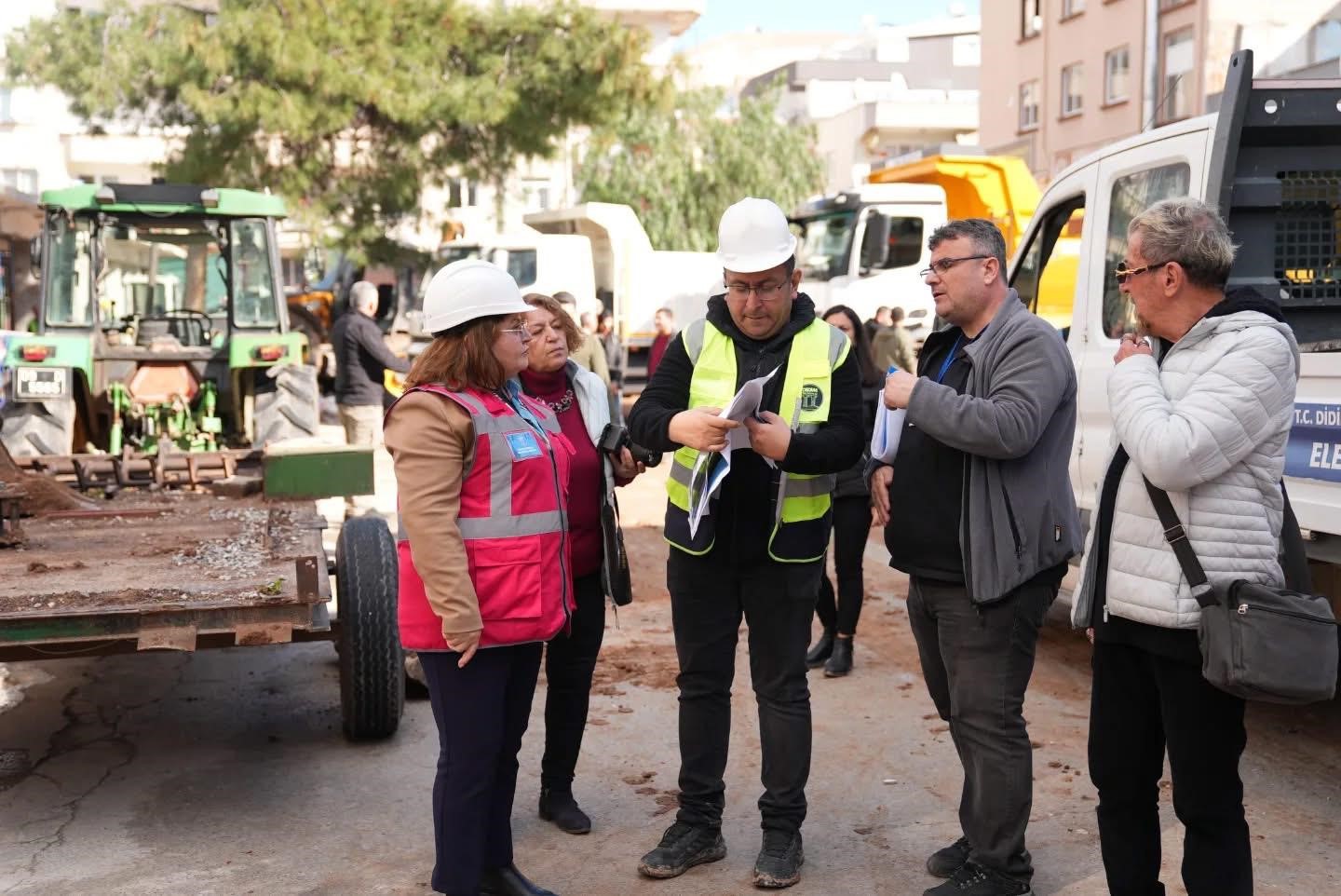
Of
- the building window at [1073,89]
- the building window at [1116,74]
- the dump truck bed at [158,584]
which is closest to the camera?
the dump truck bed at [158,584]

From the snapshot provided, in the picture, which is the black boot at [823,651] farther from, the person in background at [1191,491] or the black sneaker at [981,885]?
the person in background at [1191,491]

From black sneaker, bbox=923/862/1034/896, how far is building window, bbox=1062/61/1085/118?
2887 cm

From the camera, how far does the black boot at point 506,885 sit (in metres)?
4.05

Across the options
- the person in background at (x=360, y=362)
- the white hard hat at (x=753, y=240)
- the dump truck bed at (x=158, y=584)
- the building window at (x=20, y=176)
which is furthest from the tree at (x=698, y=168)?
the white hard hat at (x=753, y=240)

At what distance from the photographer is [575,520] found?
182 inches

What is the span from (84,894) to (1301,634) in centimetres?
340

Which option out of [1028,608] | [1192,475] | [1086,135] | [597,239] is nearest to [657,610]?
[1028,608]

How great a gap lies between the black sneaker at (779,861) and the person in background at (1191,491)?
46.6 inches

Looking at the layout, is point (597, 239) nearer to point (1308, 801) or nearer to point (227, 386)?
point (227, 386)

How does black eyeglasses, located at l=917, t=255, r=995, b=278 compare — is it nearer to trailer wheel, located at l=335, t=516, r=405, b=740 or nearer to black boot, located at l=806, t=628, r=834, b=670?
trailer wheel, located at l=335, t=516, r=405, b=740

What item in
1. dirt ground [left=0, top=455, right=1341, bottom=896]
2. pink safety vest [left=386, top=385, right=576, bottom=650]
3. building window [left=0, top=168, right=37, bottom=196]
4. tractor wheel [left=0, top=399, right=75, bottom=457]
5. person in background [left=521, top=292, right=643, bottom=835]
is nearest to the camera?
pink safety vest [left=386, top=385, right=576, bottom=650]

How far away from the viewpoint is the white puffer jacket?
3139 mm

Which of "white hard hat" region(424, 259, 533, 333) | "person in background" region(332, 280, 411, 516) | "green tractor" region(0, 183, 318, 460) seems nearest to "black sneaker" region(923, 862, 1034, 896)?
"white hard hat" region(424, 259, 533, 333)

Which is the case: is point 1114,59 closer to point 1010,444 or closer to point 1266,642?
Result: point 1010,444
